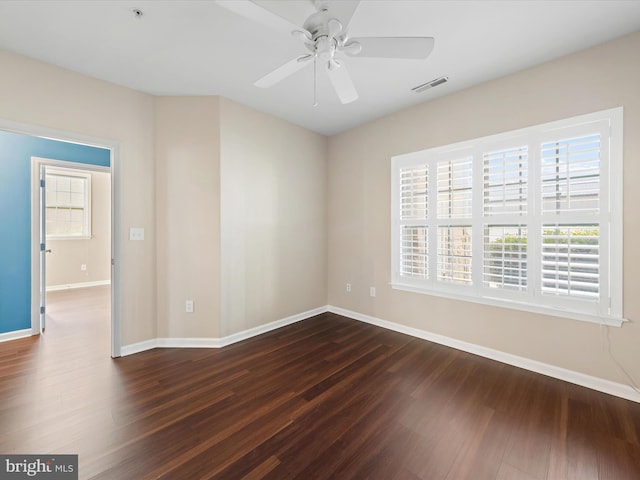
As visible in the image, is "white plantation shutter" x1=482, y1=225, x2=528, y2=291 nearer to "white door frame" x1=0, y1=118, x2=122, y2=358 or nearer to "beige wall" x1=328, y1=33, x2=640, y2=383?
"beige wall" x1=328, y1=33, x2=640, y2=383

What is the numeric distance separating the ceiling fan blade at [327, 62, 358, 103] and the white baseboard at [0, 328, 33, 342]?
447cm

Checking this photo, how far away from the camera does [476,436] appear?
5.49 ft

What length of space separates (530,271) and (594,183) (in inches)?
34.1

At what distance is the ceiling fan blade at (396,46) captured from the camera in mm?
1504

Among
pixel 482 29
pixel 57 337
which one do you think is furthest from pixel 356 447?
pixel 57 337

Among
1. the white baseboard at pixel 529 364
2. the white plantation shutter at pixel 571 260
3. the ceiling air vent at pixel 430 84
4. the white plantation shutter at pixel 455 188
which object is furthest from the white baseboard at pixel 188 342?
the ceiling air vent at pixel 430 84

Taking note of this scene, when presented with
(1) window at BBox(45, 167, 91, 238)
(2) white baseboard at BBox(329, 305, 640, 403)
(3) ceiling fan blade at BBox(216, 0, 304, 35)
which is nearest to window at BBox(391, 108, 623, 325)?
(2) white baseboard at BBox(329, 305, 640, 403)

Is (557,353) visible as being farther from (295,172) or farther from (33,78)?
(33,78)

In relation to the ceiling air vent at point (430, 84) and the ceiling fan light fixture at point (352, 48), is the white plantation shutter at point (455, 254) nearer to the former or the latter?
the ceiling air vent at point (430, 84)

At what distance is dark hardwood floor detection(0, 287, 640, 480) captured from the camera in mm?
1459

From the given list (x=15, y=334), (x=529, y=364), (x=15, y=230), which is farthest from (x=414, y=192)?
(x=15, y=334)

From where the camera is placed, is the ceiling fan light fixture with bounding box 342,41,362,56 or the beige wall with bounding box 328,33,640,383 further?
the beige wall with bounding box 328,33,640,383

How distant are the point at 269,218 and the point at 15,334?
129 inches

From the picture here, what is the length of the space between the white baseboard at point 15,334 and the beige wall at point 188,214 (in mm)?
1770
